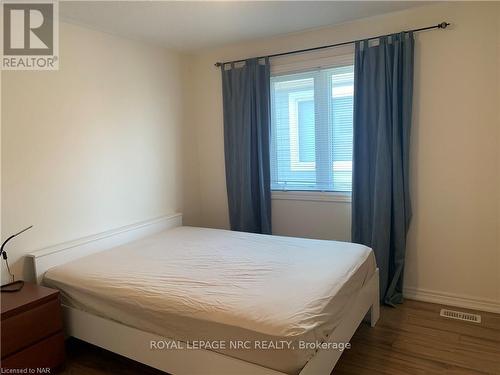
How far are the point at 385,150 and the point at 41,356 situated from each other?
2881mm

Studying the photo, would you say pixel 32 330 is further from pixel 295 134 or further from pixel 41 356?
pixel 295 134

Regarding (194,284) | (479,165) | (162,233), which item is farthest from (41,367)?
(479,165)

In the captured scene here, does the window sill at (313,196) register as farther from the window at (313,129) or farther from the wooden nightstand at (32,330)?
the wooden nightstand at (32,330)

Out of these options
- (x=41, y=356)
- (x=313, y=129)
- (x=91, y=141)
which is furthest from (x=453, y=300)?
Answer: (x=91, y=141)

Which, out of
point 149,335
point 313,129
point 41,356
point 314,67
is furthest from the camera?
point 313,129

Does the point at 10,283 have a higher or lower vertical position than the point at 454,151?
lower

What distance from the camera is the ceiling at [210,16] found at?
8.68ft

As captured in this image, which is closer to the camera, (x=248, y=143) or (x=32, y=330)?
(x=32, y=330)

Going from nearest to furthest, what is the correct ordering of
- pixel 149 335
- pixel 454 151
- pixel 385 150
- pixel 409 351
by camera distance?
pixel 149 335
pixel 409 351
pixel 454 151
pixel 385 150

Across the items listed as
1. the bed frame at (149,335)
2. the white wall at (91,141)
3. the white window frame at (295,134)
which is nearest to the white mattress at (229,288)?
the bed frame at (149,335)

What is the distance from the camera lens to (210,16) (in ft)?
9.53

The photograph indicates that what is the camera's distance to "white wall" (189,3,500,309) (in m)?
2.75

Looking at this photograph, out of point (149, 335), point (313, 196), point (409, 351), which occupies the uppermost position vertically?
point (313, 196)

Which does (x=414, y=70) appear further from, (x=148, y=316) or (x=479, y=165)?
(x=148, y=316)
